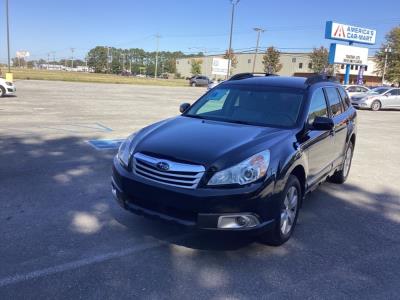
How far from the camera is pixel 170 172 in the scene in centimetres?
369

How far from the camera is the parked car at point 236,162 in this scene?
3588 millimetres

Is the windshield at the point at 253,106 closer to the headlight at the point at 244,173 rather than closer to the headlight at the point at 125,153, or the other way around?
the headlight at the point at 244,173

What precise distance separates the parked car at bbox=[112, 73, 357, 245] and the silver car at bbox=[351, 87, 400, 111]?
22.3 m

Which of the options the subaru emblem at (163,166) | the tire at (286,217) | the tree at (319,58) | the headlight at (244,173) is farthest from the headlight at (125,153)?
the tree at (319,58)

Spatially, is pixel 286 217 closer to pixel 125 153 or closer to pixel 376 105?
pixel 125 153

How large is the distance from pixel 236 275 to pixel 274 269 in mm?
391

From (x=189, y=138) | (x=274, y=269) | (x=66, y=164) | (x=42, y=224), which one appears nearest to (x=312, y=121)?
(x=189, y=138)

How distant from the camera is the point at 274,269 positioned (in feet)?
12.3

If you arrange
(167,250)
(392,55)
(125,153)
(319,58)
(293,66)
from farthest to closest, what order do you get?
1. (293,66)
2. (319,58)
3. (392,55)
4. (125,153)
5. (167,250)

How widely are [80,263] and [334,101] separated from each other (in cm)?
423

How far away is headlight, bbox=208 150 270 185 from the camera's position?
3582mm

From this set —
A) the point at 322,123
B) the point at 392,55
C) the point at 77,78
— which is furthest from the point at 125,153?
the point at 392,55

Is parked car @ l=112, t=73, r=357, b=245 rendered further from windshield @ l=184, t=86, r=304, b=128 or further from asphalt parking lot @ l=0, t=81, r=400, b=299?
asphalt parking lot @ l=0, t=81, r=400, b=299

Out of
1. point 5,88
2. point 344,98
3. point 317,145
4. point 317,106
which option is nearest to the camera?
point 317,145
